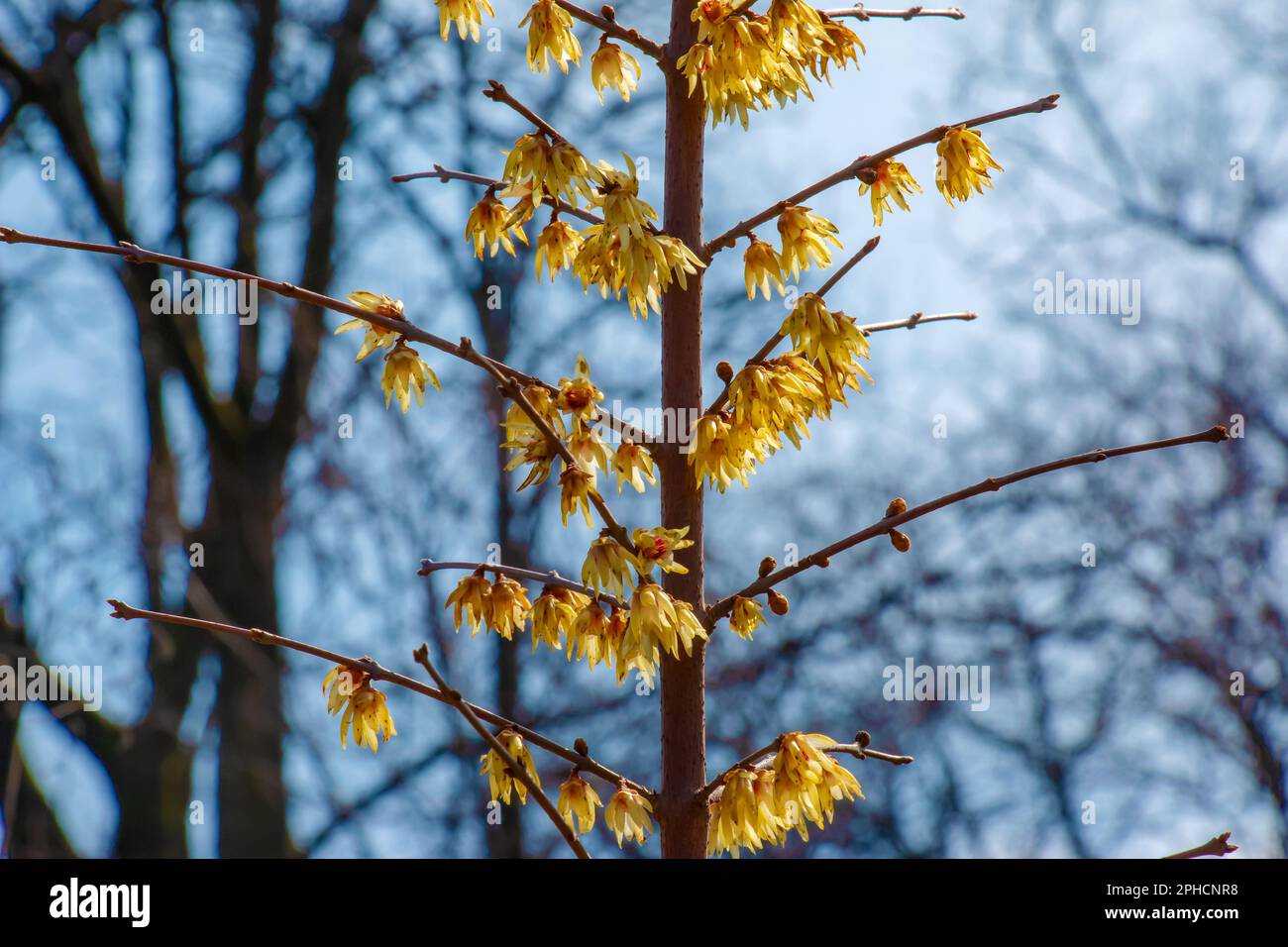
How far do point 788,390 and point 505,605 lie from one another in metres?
0.75

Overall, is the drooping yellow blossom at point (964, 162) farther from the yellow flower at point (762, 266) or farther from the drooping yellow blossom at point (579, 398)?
the drooping yellow blossom at point (579, 398)

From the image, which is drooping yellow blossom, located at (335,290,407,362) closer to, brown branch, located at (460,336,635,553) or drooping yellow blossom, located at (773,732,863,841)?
brown branch, located at (460,336,635,553)

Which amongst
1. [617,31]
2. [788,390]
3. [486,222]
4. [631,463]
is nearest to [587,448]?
[631,463]

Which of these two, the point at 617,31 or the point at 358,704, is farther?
the point at 617,31

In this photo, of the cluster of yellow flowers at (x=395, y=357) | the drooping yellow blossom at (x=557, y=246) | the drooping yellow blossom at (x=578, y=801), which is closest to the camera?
the cluster of yellow flowers at (x=395, y=357)

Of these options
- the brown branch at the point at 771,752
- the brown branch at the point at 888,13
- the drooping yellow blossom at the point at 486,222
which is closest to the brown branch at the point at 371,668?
the brown branch at the point at 771,752

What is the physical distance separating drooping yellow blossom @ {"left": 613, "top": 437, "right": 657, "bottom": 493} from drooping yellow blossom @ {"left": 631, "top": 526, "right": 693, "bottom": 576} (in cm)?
22

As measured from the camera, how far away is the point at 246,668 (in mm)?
11742

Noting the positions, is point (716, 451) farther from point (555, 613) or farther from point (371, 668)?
point (371, 668)

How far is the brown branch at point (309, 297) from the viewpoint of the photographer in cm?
236

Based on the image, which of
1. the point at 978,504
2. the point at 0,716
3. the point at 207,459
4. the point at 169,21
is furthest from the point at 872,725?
the point at 169,21

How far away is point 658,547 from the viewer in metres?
2.41

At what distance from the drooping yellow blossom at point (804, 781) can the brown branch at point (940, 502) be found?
1.00ft
